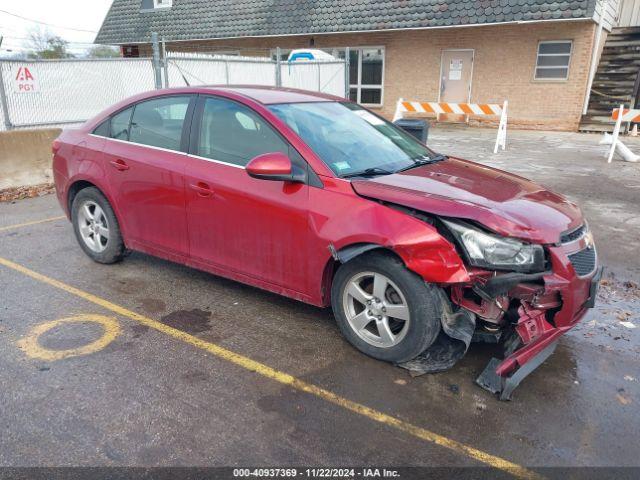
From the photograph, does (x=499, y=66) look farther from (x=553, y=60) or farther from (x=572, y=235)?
(x=572, y=235)

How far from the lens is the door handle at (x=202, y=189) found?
400 centimetres

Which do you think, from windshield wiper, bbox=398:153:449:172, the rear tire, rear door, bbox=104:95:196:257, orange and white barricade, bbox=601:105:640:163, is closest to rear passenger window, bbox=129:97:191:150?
rear door, bbox=104:95:196:257

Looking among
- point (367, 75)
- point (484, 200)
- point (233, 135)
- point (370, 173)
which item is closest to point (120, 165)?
point (233, 135)

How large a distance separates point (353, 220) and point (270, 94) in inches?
60.1

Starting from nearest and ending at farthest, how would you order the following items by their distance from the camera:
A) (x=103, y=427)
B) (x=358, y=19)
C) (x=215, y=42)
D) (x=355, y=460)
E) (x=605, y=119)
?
Result: (x=355, y=460) → (x=103, y=427) → (x=605, y=119) → (x=358, y=19) → (x=215, y=42)

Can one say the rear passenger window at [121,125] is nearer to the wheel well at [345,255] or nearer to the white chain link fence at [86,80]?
the wheel well at [345,255]

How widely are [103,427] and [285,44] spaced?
19.7 meters

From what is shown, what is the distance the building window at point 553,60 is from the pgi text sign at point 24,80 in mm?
14051

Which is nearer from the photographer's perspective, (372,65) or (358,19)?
(358,19)

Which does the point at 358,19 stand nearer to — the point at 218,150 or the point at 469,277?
the point at 218,150

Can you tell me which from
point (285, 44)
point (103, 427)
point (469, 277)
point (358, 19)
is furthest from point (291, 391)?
point (285, 44)

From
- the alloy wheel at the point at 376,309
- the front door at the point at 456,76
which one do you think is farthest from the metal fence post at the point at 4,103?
the front door at the point at 456,76

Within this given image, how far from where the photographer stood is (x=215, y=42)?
72.1 feet

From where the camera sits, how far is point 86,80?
1043 cm
